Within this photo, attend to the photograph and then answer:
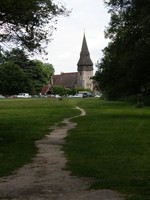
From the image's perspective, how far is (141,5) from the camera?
1470 inches

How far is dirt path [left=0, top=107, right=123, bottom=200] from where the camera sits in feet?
34.1

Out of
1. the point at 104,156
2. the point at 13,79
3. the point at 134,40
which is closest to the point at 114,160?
the point at 104,156

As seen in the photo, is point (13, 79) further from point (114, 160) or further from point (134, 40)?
point (114, 160)

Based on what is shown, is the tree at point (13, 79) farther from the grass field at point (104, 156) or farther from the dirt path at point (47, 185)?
the dirt path at point (47, 185)

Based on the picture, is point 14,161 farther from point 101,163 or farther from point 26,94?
point 26,94

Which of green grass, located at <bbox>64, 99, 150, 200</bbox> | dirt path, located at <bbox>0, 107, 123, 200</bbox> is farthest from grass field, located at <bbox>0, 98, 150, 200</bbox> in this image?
dirt path, located at <bbox>0, 107, 123, 200</bbox>

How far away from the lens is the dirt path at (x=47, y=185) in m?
10.4

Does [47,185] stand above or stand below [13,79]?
below

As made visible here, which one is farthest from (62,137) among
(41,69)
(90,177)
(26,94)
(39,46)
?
(41,69)

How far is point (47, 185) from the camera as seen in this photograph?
1170 centimetres

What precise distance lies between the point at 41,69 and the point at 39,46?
159995 millimetres

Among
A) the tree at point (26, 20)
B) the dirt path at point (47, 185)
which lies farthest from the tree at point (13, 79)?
the dirt path at point (47, 185)

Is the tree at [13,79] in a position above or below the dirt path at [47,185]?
above

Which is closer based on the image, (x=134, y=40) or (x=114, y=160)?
(x=114, y=160)
